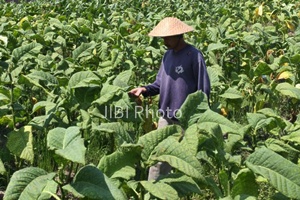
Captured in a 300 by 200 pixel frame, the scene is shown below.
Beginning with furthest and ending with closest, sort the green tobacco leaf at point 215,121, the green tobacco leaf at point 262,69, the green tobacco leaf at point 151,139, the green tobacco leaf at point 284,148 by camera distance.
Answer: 1. the green tobacco leaf at point 262,69
2. the green tobacco leaf at point 284,148
3. the green tobacco leaf at point 215,121
4. the green tobacco leaf at point 151,139

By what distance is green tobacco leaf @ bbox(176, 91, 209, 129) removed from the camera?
2590 mm

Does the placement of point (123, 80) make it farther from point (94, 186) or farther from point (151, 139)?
point (94, 186)

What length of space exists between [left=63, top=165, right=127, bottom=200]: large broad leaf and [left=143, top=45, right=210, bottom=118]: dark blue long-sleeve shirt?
1381 mm

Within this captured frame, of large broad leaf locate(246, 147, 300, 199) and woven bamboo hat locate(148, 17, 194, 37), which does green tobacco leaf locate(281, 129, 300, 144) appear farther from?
woven bamboo hat locate(148, 17, 194, 37)

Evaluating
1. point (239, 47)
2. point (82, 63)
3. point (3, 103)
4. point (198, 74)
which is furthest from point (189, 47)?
point (239, 47)

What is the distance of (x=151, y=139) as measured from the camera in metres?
2.25

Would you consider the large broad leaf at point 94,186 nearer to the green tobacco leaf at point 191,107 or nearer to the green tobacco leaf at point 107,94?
the green tobacco leaf at point 191,107

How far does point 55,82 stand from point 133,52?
81.9 inches

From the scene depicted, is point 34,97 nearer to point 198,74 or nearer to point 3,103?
point 3,103

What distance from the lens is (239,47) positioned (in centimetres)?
573

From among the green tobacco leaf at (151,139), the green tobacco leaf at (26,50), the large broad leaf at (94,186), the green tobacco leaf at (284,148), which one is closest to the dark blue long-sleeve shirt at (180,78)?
the green tobacco leaf at (284,148)

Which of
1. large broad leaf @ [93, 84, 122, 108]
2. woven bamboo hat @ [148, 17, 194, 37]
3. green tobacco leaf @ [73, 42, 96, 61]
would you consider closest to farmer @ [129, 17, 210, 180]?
woven bamboo hat @ [148, 17, 194, 37]

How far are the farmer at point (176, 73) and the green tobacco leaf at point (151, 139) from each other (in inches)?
40.9

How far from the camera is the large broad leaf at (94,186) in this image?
199 centimetres
